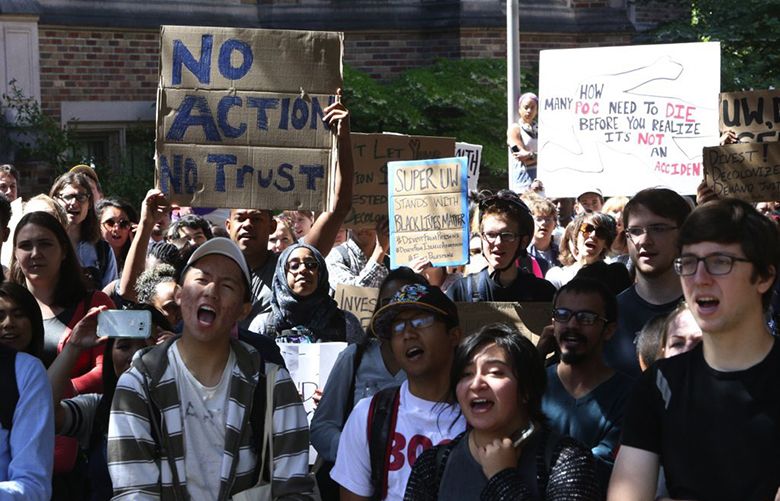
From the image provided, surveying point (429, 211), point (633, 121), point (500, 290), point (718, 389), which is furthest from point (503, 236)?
point (633, 121)

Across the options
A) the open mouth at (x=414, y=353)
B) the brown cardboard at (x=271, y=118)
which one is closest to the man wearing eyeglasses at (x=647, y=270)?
the open mouth at (x=414, y=353)

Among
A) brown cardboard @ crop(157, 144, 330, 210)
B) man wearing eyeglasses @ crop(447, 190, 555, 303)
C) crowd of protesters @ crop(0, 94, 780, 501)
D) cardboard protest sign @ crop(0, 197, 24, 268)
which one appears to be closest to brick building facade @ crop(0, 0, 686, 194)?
cardboard protest sign @ crop(0, 197, 24, 268)

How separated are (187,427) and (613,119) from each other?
5.61m

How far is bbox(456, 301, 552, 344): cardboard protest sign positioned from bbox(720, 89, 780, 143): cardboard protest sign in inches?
122

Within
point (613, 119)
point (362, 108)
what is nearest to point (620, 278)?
point (613, 119)

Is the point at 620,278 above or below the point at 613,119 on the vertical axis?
below

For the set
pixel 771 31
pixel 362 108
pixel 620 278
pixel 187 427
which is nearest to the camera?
pixel 187 427

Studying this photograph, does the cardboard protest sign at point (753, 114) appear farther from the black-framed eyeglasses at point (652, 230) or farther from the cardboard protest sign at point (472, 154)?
the black-framed eyeglasses at point (652, 230)

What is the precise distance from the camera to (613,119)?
357 inches

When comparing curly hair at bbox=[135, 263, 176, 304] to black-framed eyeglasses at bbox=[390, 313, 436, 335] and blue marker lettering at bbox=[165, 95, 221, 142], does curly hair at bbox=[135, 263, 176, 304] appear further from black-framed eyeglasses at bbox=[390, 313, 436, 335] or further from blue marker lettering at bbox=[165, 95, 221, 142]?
black-framed eyeglasses at bbox=[390, 313, 436, 335]

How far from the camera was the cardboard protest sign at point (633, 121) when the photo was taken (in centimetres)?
880

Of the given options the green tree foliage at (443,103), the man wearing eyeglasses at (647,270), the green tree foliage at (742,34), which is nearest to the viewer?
the man wearing eyeglasses at (647,270)

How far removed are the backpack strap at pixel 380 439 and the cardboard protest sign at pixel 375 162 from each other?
360cm

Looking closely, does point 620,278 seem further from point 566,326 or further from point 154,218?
point 154,218
